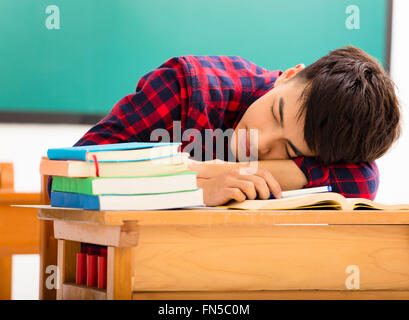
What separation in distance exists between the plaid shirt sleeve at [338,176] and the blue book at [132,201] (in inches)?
16.7

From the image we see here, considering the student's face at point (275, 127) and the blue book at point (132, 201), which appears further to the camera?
the student's face at point (275, 127)

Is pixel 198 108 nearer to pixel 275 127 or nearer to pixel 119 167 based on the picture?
pixel 275 127

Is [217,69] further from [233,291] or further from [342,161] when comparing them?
[233,291]

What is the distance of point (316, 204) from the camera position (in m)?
0.89

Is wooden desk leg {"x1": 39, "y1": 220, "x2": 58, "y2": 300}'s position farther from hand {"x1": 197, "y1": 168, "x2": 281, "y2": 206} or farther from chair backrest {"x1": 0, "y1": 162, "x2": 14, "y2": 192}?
chair backrest {"x1": 0, "y1": 162, "x2": 14, "y2": 192}

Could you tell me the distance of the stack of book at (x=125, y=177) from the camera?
744 mm

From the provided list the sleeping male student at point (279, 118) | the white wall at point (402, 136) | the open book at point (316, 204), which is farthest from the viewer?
the white wall at point (402, 136)

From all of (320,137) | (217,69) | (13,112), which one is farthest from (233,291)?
(13,112)

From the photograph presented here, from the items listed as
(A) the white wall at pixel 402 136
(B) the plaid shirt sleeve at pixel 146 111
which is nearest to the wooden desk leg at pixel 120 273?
(B) the plaid shirt sleeve at pixel 146 111

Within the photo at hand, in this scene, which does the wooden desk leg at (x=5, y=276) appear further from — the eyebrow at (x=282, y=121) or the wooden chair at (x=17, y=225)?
the eyebrow at (x=282, y=121)

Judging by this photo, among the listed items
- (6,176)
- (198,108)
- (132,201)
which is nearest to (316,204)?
(132,201)

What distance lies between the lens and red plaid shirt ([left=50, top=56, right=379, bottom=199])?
1186 millimetres

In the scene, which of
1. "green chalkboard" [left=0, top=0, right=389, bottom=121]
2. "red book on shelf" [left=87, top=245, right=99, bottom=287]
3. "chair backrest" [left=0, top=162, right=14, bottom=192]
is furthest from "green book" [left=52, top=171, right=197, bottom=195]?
"green chalkboard" [left=0, top=0, right=389, bottom=121]

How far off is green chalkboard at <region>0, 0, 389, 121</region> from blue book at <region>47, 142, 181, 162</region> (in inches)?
63.2
